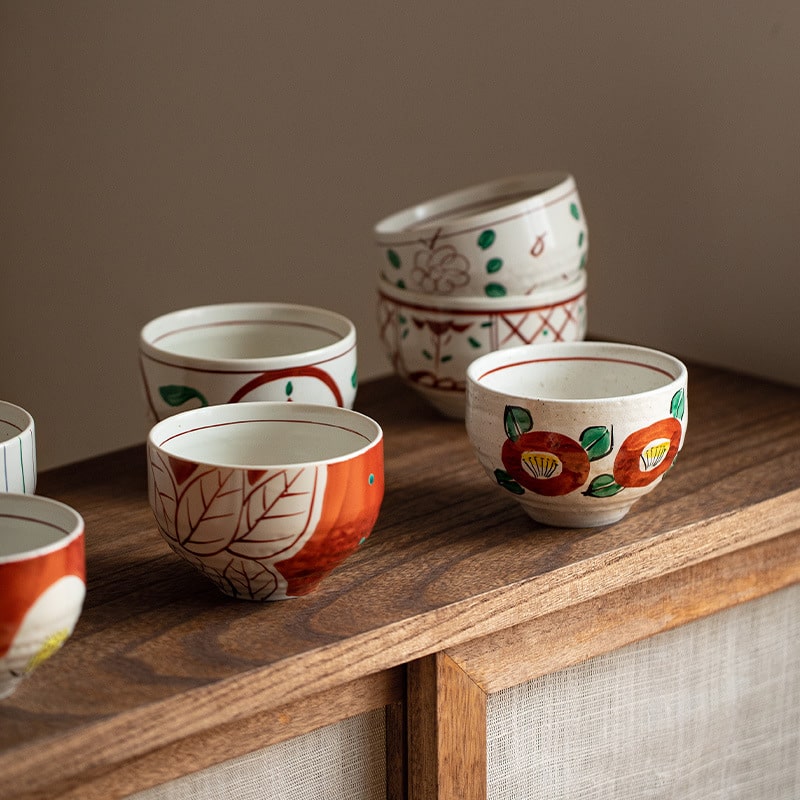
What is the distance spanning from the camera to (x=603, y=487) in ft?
2.14

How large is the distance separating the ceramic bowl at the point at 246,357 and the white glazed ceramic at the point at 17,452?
4.7 inches

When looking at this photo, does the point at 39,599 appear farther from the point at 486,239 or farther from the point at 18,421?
the point at 486,239

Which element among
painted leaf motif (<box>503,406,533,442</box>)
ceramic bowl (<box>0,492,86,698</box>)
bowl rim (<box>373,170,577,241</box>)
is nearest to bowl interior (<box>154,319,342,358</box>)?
bowl rim (<box>373,170,577,241</box>)

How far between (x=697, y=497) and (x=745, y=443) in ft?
0.37

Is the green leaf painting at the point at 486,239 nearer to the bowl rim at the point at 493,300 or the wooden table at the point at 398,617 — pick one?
the bowl rim at the point at 493,300

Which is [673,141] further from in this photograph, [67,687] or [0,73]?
[0,73]

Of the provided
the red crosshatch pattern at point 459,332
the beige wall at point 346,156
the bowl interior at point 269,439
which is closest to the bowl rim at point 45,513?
the bowl interior at point 269,439

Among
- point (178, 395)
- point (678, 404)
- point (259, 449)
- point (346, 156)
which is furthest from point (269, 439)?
point (346, 156)

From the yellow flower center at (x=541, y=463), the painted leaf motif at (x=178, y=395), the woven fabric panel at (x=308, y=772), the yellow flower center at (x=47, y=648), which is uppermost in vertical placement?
the painted leaf motif at (x=178, y=395)

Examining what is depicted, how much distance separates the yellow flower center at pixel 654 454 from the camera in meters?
0.65

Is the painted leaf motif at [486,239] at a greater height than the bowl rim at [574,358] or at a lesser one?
greater

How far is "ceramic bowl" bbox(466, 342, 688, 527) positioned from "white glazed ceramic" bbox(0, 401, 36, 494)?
239 millimetres

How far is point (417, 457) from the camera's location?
0.81 metres

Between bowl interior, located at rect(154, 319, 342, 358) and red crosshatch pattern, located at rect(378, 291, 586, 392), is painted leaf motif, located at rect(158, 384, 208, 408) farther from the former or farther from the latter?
red crosshatch pattern, located at rect(378, 291, 586, 392)
